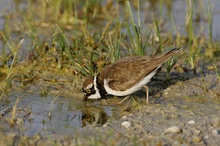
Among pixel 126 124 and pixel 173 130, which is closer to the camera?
pixel 173 130

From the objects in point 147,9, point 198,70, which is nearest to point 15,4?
point 147,9

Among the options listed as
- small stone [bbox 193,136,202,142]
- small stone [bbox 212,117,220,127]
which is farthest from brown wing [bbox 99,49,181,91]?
small stone [bbox 193,136,202,142]

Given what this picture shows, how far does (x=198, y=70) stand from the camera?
348 inches

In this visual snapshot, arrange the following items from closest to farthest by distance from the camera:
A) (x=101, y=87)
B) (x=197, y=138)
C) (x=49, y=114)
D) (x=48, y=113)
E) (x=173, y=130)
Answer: (x=197, y=138)
(x=173, y=130)
(x=49, y=114)
(x=48, y=113)
(x=101, y=87)

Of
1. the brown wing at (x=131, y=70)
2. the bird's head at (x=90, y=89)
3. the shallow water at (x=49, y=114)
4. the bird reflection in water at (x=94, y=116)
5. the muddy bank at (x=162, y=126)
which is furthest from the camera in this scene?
the bird's head at (x=90, y=89)

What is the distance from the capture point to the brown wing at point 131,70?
746 cm

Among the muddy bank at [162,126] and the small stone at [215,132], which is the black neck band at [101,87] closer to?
the muddy bank at [162,126]

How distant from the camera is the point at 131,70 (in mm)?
7520

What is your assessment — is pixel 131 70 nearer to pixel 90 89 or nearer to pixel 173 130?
pixel 90 89

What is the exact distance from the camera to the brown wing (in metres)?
7.46

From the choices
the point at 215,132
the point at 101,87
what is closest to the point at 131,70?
the point at 101,87

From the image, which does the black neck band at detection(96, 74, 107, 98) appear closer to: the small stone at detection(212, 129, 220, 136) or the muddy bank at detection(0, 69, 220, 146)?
the muddy bank at detection(0, 69, 220, 146)

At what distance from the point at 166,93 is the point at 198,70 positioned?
114 cm

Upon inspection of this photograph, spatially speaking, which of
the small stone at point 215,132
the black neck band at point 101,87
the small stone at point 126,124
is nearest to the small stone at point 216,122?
the small stone at point 215,132
